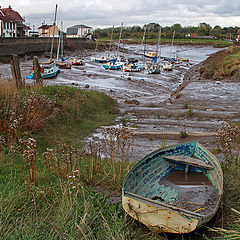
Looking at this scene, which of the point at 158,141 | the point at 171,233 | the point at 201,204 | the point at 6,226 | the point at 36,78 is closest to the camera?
the point at 6,226

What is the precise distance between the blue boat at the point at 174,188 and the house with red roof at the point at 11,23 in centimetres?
5388

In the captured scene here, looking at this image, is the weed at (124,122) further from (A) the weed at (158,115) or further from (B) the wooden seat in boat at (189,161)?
(B) the wooden seat in boat at (189,161)

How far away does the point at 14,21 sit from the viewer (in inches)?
2315

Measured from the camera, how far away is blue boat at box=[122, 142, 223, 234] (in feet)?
13.3

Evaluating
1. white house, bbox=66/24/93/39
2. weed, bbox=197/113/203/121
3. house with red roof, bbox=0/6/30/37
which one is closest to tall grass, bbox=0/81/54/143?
weed, bbox=197/113/203/121

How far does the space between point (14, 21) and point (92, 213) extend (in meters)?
61.6

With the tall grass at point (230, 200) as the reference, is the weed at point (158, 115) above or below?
below

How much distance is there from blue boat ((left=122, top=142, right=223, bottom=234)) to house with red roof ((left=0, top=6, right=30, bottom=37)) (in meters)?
53.9

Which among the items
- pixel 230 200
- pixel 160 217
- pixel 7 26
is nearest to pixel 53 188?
pixel 160 217

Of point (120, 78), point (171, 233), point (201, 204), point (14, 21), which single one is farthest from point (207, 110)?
point (14, 21)

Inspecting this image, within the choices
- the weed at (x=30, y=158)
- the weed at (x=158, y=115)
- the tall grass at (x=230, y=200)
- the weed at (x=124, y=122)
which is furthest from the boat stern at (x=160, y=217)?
the weed at (x=158, y=115)

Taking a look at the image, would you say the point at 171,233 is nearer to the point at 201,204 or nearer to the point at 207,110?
the point at 201,204

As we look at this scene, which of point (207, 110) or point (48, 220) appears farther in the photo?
point (207, 110)

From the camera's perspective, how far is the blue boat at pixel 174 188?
159 inches
